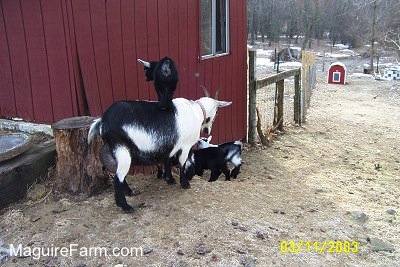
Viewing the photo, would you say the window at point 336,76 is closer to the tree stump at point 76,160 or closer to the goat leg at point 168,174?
the goat leg at point 168,174

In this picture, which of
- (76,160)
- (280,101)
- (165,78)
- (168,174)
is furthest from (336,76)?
(76,160)

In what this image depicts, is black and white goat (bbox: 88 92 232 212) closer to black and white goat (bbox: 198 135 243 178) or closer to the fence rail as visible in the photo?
black and white goat (bbox: 198 135 243 178)

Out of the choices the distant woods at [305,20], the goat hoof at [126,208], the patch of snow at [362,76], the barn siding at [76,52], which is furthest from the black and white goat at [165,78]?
the distant woods at [305,20]

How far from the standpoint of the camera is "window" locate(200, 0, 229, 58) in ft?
22.2

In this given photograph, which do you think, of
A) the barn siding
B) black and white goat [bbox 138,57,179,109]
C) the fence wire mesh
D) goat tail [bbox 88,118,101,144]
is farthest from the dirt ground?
the fence wire mesh

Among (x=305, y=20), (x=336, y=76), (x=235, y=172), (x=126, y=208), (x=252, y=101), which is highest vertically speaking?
(x=305, y=20)

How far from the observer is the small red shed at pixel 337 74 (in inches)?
762

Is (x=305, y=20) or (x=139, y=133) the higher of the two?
(x=305, y=20)

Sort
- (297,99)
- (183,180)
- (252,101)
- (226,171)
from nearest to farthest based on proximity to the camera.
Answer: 1. (183,180)
2. (226,171)
3. (252,101)
4. (297,99)

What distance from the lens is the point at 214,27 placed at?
277 inches

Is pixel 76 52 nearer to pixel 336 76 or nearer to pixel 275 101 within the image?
pixel 275 101

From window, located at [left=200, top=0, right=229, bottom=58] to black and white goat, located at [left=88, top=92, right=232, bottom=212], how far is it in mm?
2748
